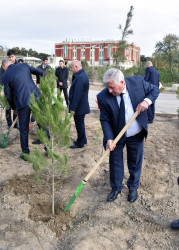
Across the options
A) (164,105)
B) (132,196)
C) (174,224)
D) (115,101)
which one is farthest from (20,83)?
(164,105)

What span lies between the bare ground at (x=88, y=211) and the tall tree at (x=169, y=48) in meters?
23.2

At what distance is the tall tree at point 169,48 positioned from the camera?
1002 inches

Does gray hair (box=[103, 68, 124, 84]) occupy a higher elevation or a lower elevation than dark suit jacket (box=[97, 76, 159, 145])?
higher

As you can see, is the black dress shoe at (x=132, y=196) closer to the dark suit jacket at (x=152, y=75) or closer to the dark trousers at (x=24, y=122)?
→ the dark trousers at (x=24, y=122)

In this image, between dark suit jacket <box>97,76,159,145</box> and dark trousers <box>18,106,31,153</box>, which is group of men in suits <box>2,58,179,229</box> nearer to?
dark suit jacket <box>97,76,159,145</box>

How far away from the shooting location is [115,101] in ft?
9.32

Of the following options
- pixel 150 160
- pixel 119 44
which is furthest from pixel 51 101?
pixel 119 44

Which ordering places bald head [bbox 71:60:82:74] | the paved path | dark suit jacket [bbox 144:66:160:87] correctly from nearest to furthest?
bald head [bbox 71:60:82:74], dark suit jacket [bbox 144:66:160:87], the paved path

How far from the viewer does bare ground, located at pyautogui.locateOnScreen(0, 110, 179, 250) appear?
2588 mm

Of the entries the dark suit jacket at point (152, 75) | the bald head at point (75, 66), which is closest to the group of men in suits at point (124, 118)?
the bald head at point (75, 66)

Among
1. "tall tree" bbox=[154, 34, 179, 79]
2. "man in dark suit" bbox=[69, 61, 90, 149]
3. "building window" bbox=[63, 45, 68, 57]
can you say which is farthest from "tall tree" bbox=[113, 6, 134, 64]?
"building window" bbox=[63, 45, 68, 57]

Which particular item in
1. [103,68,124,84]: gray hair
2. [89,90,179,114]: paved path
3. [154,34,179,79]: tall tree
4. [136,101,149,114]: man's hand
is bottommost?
[89,90,179,114]: paved path

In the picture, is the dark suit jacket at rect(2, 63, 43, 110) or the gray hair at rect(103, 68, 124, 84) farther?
the dark suit jacket at rect(2, 63, 43, 110)

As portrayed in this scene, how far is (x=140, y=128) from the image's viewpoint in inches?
118
